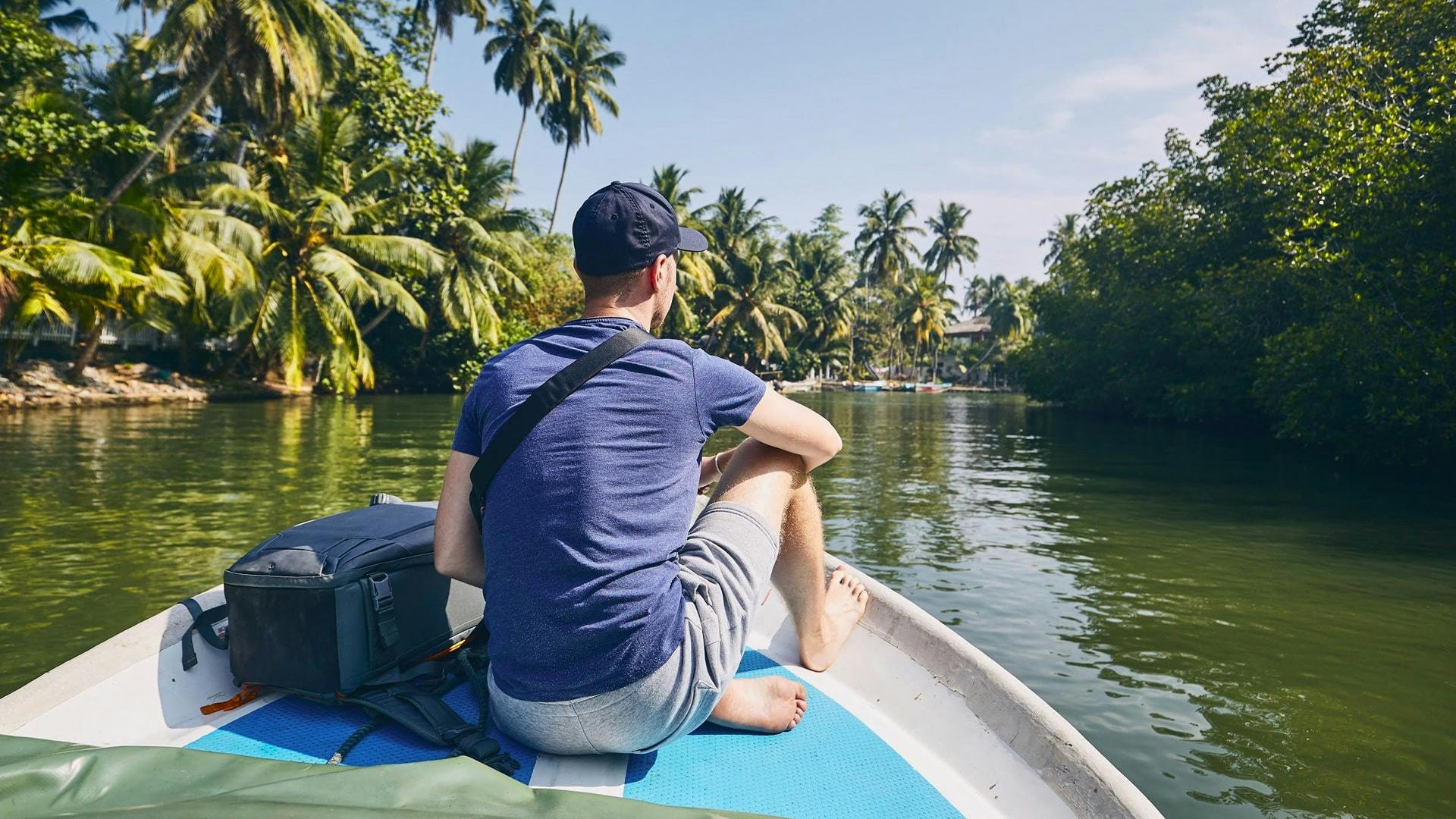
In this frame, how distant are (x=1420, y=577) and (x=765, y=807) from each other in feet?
21.2

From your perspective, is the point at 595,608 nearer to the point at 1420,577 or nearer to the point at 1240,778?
the point at 1240,778

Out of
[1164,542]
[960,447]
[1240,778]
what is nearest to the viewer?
[1240,778]

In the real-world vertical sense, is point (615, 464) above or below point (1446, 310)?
below

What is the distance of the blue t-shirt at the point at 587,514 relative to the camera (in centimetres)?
173

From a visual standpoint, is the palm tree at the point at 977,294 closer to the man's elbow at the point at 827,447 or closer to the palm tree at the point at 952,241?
the palm tree at the point at 952,241

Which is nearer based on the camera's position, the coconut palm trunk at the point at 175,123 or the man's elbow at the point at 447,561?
the man's elbow at the point at 447,561

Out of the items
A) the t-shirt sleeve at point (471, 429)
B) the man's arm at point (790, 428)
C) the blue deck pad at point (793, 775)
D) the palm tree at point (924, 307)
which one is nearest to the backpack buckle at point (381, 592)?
the t-shirt sleeve at point (471, 429)

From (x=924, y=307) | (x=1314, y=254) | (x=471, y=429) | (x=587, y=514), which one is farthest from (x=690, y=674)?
(x=924, y=307)

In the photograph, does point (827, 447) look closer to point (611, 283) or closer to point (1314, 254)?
point (611, 283)

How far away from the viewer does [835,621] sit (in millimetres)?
2740

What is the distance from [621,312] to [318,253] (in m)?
22.7

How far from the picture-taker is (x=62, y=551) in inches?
242

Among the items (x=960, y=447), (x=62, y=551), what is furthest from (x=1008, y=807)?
(x=960, y=447)

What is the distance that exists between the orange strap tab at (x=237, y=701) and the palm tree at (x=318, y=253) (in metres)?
21.3
